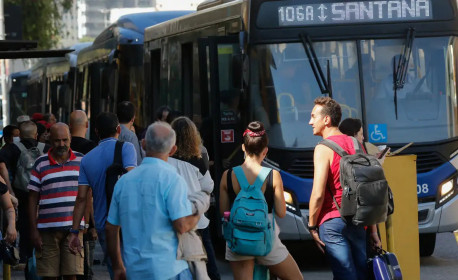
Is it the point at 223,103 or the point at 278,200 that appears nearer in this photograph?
the point at 278,200

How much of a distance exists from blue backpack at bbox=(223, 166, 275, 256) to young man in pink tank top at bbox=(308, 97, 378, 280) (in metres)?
0.30

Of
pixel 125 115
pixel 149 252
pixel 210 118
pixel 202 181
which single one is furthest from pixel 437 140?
pixel 149 252

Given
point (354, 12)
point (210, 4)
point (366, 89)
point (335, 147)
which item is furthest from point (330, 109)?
point (210, 4)

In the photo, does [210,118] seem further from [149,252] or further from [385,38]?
[149,252]

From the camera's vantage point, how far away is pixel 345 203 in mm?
7766

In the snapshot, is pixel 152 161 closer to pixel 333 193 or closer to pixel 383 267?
pixel 333 193

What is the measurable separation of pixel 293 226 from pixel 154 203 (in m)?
6.29

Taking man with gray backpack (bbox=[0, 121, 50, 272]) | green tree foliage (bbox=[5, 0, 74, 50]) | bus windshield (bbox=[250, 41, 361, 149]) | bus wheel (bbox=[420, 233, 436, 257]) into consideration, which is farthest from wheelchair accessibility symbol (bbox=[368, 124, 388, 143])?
green tree foliage (bbox=[5, 0, 74, 50])

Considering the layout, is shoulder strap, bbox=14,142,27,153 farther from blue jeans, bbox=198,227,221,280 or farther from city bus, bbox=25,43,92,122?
city bus, bbox=25,43,92,122

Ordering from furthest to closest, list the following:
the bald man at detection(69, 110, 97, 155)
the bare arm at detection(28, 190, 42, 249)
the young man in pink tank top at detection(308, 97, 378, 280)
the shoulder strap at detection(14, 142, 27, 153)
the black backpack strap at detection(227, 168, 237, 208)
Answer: the shoulder strap at detection(14, 142, 27, 153)
the bald man at detection(69, 110, 97, 155)
the bare arm at detection(28, 190, 42, 249)
the black backpack strap at detection(227, 168, 237, 208)
the young man in pink tank top at detection(308, 97, 378, 280)

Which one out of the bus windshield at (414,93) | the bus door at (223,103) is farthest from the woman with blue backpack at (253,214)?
the bus door at (223,103)

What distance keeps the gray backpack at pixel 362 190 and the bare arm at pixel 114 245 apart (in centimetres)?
158

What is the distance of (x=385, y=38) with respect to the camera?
42.8 feet

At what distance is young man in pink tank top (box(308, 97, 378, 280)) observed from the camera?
25.8 ft
